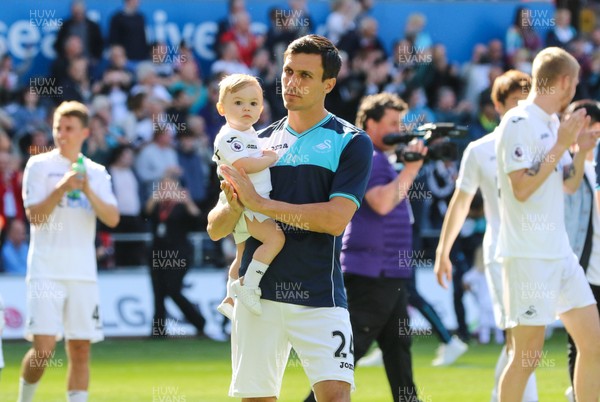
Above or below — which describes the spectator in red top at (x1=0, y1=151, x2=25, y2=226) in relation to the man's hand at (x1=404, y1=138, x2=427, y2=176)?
below

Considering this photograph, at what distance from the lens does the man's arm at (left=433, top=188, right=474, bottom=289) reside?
31.7ft

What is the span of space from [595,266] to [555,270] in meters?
1.13

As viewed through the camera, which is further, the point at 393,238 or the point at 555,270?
the point at 393,238

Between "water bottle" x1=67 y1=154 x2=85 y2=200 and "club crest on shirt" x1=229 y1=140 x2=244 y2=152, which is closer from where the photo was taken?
"club crest on shirt" x1=229 y1=140 x2=244 y2=152

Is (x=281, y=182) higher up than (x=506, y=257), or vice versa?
(x=281, y=182)

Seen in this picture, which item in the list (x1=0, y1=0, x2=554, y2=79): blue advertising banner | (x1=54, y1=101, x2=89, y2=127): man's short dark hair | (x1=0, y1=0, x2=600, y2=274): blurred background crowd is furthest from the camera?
(x1=0, y1=0, x2=554, y2=79): blue advertising banner

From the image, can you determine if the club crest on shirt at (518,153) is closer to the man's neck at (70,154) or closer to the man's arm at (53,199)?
the man's arm at (53,199)

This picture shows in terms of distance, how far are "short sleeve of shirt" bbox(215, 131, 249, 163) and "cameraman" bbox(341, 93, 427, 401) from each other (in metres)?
2.88

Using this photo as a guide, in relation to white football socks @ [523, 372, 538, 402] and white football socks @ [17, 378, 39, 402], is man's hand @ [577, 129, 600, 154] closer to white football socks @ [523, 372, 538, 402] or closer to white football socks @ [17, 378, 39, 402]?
white football socks @ [523, 372, 538, 402]

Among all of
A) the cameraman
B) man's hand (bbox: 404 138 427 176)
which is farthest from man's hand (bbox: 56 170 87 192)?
man's hand (bbox: 404 138 427 176)

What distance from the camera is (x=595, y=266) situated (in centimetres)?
955

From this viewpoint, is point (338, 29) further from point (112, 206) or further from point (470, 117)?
point (112, 206)

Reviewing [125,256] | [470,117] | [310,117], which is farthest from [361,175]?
[470,117]

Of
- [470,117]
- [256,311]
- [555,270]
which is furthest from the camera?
[470,117]
